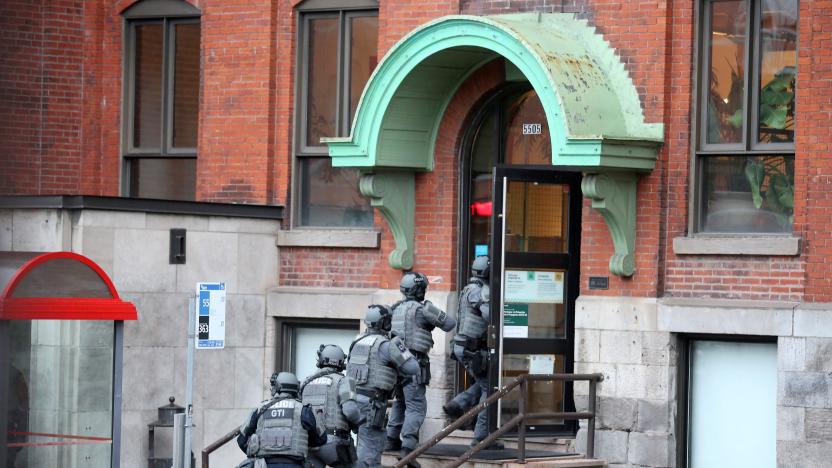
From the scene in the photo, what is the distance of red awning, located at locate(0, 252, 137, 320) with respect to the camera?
11.3 meters

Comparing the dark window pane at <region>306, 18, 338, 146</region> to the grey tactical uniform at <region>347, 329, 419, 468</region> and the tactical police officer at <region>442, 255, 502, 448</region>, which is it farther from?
the grey tactical uniform at <region>347, 329, 419, 468</region>

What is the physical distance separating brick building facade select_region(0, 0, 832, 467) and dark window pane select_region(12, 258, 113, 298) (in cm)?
168

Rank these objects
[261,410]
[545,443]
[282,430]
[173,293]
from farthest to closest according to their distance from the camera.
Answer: [173,293] < [545,443] < [261,410] < [282,430]

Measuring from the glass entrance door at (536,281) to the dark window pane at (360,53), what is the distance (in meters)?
3.39

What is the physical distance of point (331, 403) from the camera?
10.9 meters

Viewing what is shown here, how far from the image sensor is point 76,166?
56.8 ft

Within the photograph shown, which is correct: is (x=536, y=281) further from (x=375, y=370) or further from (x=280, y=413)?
(x=280, y=413)

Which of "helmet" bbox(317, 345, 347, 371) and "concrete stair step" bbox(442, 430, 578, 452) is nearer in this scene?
"helmet" bbox(317, 345, 347, 371)

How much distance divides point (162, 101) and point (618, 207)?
713cm

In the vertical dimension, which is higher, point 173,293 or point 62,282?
point 62,282

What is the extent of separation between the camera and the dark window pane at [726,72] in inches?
498

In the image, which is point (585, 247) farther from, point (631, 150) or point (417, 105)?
point (417, 105)

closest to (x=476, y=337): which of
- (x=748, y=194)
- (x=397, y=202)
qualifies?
(x=397, y=202)

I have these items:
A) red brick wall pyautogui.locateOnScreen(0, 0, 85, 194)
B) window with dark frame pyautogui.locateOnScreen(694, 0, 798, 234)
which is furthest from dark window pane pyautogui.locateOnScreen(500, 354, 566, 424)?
red brick wall pyautogui.locateOnScreen(0, 0, 85, 194)
